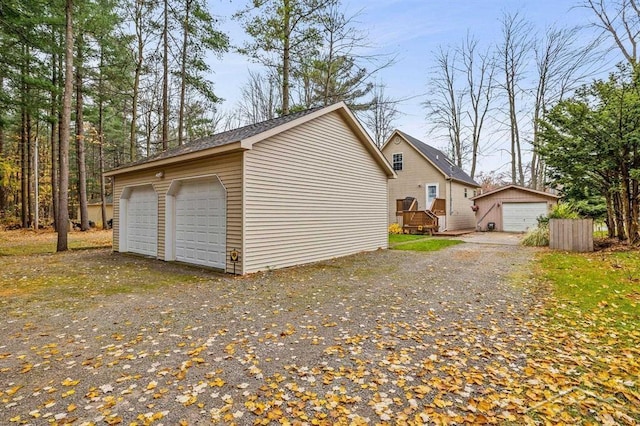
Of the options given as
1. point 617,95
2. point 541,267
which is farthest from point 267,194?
point 617,95

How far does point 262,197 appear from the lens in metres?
7.56

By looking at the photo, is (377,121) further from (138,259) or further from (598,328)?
(598,328)

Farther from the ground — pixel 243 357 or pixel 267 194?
pixel 267 194

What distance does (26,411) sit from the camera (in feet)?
7.82

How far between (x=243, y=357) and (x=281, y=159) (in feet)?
18.3

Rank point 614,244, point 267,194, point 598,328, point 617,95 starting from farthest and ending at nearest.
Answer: point 614,244, point 617,95, point 267,194, point 598,328

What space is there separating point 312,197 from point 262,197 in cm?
186

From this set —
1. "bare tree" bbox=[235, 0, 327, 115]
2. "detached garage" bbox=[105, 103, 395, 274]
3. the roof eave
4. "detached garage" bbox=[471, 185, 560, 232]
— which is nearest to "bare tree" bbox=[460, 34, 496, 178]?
"detached garage" bbox=[471, 185, 560, 232]

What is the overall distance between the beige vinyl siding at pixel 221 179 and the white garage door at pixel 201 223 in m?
0.27

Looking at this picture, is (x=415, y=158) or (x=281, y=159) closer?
(x=281, y=159)

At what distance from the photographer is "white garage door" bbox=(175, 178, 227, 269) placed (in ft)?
25.6

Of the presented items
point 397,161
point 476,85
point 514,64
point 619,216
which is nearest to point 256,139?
point 619,216

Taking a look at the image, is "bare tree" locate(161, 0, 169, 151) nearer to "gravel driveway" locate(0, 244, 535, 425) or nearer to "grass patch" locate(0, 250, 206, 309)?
"grass patch" locate(0, 250, 206, 309)

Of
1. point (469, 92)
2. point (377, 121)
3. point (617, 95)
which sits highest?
point (469, 92)
